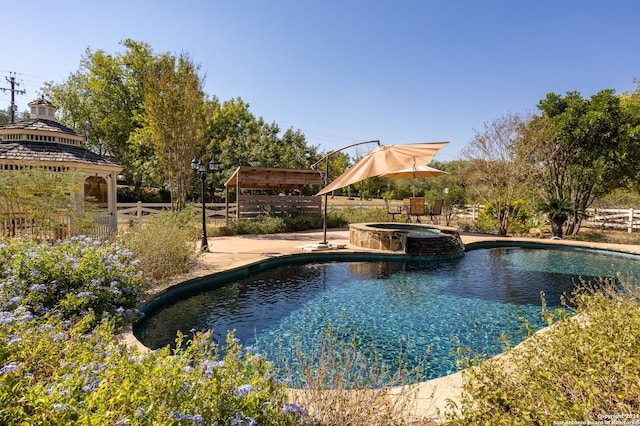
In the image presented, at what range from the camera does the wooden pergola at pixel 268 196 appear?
15.3 meters

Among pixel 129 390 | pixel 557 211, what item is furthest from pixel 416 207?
pixel 129 390

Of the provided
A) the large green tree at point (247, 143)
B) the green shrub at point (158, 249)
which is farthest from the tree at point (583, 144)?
the large green tree at point (247, 143)

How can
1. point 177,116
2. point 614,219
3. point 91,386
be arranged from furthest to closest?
point 614,219 → point 177,116 → point 91,386

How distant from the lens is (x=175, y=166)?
1648 cm

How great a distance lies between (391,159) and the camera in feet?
26.7

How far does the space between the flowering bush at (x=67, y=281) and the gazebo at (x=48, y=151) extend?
5.01 m

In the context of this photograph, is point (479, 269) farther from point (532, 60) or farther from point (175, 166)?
point (175, 166)

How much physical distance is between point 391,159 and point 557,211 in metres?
10.6

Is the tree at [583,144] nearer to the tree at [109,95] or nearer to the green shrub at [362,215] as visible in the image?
the green shrub at [362,215]

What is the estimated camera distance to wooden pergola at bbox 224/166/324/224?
1527cm

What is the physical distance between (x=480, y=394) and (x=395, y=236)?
873 centimetres

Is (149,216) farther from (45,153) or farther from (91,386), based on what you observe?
(91,386)

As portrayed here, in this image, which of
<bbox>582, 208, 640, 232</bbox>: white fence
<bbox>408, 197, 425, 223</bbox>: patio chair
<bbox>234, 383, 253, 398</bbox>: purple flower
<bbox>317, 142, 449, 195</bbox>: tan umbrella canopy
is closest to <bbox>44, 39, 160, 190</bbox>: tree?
<bbox>408, 197, 425, 223</bbox>: patio chair

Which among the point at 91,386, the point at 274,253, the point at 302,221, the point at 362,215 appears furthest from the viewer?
the point at 362,215
